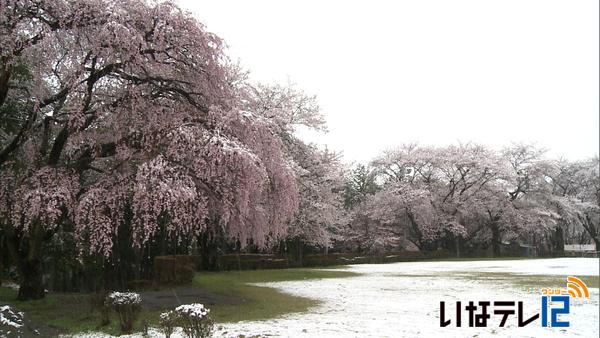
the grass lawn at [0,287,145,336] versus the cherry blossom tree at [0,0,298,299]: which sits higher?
the cherry blossom tree at [0,0,298,299]

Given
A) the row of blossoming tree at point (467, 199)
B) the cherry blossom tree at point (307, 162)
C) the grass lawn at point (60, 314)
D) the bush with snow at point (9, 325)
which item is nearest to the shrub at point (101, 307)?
the grass lawn at point (60, 314)

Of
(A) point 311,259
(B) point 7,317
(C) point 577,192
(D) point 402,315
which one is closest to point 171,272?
(B) point 7,317

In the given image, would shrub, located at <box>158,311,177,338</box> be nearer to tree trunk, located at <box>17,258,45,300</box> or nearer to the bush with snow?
the bush with snow

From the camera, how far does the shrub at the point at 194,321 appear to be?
688 centimetres

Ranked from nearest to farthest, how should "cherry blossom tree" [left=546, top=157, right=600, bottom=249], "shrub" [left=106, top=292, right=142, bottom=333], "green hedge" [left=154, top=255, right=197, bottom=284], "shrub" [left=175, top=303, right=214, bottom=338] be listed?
1. "shrub" [left=175, top=303, right=214, bottom=338]
2. "shrub" [left=106, top=292, right=142, bottom=333]
3. "green hedge" [left=154, top=255, right=197, bottom=284]
4. "cherry blossom tree" [left=546, top=157, right=600, bottom=249]

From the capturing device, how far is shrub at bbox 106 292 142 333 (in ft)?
27.5

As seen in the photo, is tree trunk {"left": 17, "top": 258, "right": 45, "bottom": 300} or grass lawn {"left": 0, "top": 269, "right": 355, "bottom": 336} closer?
grass lawn {"left": 0, "top": 269, "right": 355, "bottom": 336}

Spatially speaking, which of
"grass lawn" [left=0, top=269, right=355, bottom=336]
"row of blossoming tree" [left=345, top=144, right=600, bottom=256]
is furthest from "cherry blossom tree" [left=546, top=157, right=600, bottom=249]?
"grass lawn" [left=0, top=269, right=355, bottom=336]

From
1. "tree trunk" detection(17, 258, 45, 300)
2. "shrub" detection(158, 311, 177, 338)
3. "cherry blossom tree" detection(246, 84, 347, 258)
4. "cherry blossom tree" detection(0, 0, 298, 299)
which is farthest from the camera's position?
"cherry blossom tree" detection(246, 84, 347, 258)

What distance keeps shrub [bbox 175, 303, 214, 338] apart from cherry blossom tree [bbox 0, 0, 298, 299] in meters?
2.95

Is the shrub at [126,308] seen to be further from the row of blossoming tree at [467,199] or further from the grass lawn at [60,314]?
the row of blossoming tree at [467,199]

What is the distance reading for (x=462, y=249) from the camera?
158ft

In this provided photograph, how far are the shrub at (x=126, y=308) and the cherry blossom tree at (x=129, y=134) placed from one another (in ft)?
5.10

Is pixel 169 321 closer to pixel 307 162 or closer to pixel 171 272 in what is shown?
pixel 171 272
